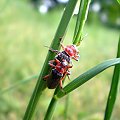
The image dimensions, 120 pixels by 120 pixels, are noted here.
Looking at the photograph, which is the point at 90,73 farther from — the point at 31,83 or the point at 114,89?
the point at 31,83

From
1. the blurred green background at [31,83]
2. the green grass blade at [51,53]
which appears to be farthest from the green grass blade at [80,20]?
the blurred green background at [31,83]

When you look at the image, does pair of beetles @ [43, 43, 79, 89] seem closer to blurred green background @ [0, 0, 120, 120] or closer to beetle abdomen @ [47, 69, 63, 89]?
beetle abdomen @ [47, 69, 63, 89]

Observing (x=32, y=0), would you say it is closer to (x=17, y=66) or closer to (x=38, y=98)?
(x=17, y=66)

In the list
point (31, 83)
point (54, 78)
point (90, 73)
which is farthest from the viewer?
point (31, 83)

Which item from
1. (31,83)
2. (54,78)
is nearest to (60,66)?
(54,78)

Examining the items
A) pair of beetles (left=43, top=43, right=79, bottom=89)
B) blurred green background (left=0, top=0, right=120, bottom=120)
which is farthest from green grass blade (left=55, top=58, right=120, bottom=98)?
blurred green background (left=0, top=0, right=120, bottom=120)

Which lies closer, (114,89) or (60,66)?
(114,89)

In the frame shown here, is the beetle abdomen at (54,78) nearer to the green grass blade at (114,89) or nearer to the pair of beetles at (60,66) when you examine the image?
the pair of beetles at (60,66)

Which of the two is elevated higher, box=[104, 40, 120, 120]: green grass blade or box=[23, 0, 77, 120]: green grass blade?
box=[23, 0, 77, 120]: green grass blade

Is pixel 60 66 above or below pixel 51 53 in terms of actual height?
below
